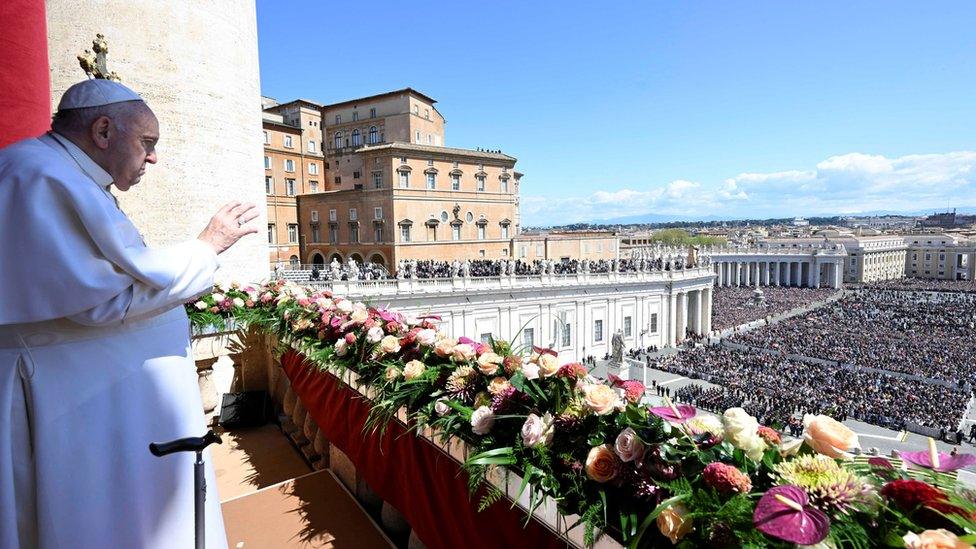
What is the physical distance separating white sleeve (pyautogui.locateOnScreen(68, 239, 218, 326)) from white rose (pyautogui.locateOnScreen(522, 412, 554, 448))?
1.72 m

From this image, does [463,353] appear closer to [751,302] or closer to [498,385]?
[498,385]

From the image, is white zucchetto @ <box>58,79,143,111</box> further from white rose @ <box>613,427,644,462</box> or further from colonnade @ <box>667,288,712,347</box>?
colonnade @ <box>667,288,712,347</box>

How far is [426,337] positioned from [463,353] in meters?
0.69

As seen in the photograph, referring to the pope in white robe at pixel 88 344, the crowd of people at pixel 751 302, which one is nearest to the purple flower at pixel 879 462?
the pope in white robe at pixel 88 344

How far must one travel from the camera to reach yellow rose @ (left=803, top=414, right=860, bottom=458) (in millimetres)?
2105

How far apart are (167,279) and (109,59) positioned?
383 inches

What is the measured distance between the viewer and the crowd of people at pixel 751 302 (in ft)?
185

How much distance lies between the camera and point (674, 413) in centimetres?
259

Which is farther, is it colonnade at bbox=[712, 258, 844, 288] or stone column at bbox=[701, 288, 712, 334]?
colonnade at bbox=[712, 258, 844, 288]

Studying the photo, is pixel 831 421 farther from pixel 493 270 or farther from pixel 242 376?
pixel 493 270

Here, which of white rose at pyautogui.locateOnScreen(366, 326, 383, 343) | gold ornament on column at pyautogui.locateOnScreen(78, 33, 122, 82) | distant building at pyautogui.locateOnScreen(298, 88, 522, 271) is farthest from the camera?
distant building at pyautogui.locateOnScreen(298, 88, 522, 271)

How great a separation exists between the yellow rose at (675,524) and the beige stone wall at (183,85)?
881 centimetres

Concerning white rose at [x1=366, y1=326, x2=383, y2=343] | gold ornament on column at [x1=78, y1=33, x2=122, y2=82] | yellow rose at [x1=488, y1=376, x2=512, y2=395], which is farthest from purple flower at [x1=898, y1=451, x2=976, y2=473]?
gold ornament on column at [x1=78, y1=33, x2=122, y2=82]

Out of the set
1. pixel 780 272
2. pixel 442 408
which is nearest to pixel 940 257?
pixel 780 272
